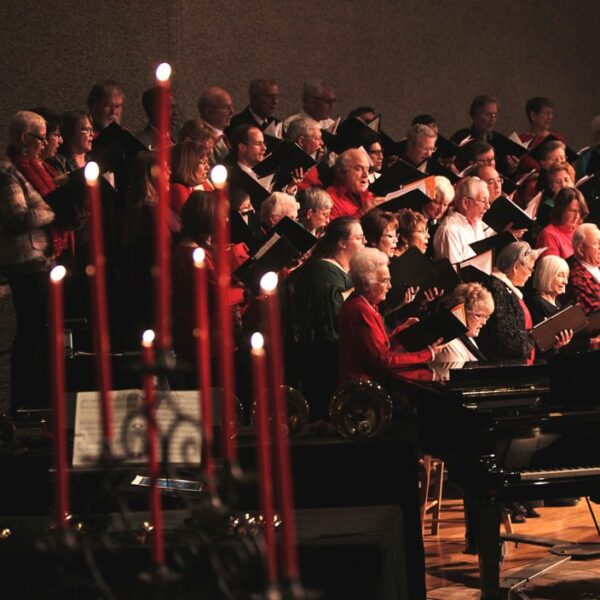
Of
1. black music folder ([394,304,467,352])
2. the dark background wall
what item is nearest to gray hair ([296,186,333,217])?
black music folder ([394,304,467,352])

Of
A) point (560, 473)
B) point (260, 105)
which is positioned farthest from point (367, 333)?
point (260, 105)

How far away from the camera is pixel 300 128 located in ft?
20.8

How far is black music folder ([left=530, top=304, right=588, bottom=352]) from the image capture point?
483 centimetres


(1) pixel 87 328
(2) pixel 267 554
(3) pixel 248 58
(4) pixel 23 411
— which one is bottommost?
(2) pixel 267 554

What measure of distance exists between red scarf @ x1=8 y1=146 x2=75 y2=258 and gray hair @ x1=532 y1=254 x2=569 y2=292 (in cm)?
243

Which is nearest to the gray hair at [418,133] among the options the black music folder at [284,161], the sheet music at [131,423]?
the black music folder at [284,161]

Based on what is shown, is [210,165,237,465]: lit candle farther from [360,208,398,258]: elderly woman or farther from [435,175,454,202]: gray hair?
[435,175,454,202]: gray hair

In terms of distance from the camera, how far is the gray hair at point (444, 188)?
6195 millimetres

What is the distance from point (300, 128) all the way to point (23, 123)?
1871 mm

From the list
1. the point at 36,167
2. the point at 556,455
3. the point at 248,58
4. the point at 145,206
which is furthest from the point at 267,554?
the point at 248,58

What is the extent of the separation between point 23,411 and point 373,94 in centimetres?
700

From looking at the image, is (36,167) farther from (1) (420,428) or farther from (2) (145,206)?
(1) (420,428)

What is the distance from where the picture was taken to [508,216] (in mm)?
6141

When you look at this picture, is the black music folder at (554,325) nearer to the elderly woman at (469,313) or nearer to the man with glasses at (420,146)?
the elderly woman at (469,313)
